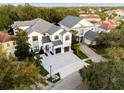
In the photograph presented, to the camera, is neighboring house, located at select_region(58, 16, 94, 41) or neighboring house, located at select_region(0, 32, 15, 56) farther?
neighboring house, located at select_region(58, 16, 94, 41)

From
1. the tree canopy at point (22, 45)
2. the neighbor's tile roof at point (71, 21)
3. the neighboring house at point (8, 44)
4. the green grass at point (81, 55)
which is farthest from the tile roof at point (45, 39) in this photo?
the neighbor's tile roof at point (71, 21)

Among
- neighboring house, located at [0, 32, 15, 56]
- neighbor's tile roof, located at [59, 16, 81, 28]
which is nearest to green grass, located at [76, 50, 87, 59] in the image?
neighbor's tile roof, located at [59, 16, 81, 28]

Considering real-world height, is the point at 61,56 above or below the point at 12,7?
below

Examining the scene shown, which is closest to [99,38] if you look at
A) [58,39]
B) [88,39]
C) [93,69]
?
[88,39]

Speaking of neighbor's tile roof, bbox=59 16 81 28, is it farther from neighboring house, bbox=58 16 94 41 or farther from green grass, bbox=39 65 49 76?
green grass, bbox=39 65 49 76

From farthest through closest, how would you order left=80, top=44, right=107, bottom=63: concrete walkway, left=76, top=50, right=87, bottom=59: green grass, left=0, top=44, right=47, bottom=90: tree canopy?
1. left=76, top=50, right=87, bottom=59: green grass
2. left=80, top=44, right=107, bottom=63: concrete walkway
3. left=0, top=44, right=47, bottom=90: tree canopy

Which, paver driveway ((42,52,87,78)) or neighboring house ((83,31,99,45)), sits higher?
neighboring house ((83,31,99,45))

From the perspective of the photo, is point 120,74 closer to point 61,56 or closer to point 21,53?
point 61,56

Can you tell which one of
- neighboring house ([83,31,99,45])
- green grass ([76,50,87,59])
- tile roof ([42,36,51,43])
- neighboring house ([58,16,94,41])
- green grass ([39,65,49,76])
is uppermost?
neighboring house ([58,16,94,41])
